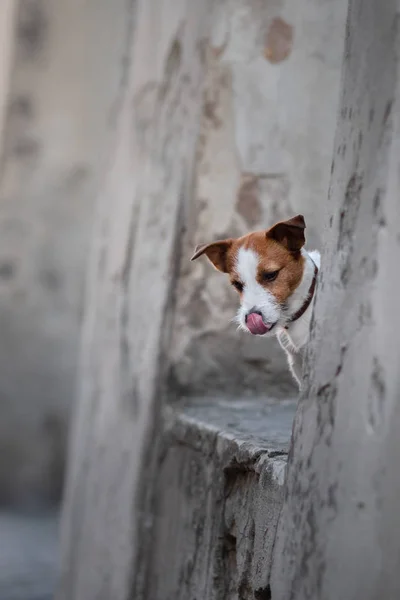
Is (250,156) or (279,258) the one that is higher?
(250,156)

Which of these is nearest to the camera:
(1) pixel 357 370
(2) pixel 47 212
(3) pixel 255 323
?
(1) pixel 357 370

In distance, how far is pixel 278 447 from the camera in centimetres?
A: 210

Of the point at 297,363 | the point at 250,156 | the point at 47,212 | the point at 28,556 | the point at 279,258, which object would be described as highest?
the point at 250,156

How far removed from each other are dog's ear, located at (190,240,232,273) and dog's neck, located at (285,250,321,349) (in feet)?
0.57

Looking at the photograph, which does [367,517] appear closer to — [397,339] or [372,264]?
[397,339]

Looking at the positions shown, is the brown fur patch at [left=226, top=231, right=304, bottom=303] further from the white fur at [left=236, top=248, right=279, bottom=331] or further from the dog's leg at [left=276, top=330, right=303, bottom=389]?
the dog's leg at [left=276, top=330, right=303, bottom=389]

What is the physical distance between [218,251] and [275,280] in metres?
0.18

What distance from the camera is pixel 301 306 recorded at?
2127mm

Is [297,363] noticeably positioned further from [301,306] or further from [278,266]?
[278,266]

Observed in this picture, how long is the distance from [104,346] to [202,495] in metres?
1.09

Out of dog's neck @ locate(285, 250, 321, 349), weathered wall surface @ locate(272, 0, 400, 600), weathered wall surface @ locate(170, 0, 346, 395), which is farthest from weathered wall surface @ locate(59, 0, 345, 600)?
weathered wall surface @ locate(272, 0, 400, 600)

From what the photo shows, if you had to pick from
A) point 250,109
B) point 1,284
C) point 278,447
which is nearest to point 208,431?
point 278,447

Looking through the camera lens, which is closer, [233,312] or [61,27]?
[233,312]

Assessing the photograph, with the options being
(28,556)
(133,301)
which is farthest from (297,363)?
(28,556)
